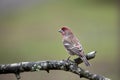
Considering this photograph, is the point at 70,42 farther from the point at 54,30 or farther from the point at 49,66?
the point at 54,30

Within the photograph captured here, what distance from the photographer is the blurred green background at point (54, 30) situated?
184 inches

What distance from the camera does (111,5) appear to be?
593 centimetres

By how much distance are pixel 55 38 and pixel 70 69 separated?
286 centimetres

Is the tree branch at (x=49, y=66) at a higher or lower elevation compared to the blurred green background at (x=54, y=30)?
lower

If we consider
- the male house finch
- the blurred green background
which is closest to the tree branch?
the male house finch

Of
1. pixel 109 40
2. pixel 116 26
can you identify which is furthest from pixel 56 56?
pixel 116 26

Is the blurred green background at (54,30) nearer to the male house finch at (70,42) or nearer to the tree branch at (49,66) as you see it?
the male house finch at (70,42)

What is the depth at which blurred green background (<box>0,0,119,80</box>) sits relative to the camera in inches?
184

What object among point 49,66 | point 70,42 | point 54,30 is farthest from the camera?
point 54,30

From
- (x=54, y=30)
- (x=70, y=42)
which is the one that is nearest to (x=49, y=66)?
(x=70, y=42)

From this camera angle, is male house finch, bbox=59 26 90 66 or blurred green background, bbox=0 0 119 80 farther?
blurred green background, bbox=0 0 119 80

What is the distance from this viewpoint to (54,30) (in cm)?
534

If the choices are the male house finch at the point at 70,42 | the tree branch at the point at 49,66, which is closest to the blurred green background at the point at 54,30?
the male house finch at the point at 70,42

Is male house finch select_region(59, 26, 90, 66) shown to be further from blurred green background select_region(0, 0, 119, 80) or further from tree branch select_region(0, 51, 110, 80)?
blurred green background select_region(0, 0, 119, 80)
